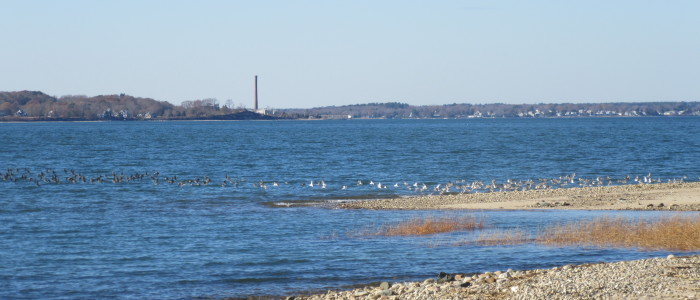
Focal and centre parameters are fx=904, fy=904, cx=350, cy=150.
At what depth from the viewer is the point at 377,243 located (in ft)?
82.8

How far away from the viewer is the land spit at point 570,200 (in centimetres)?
3319

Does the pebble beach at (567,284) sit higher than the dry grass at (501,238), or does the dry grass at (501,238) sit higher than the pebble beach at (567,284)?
the pebble beach at (567,284)

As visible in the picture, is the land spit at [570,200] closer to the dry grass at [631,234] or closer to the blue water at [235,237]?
the blue water at [235,237]

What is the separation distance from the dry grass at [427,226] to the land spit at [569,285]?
8.35m

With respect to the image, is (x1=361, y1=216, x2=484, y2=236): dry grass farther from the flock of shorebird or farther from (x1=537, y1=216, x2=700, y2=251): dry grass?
the flock of shorebird

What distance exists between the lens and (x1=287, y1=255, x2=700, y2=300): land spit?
48.4 ft

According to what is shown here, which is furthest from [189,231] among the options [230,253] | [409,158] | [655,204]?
[409,158]

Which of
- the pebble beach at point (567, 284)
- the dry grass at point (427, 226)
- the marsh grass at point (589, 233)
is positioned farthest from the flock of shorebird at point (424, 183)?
the pebble beach at point (567, 284)

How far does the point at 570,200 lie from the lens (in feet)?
115

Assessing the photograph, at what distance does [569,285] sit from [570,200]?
2009 cm

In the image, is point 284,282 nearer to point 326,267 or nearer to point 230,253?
point 326,267

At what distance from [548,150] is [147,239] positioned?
60876mm

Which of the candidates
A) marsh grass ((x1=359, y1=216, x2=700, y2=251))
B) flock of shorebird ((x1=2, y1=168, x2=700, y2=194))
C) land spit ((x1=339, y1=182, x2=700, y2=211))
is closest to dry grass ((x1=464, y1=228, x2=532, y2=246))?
marsh grass ((x1=359, y1=216, x2=700, y2=251))

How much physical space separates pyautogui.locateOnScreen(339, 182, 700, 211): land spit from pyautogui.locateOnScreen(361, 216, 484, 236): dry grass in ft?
16.3
